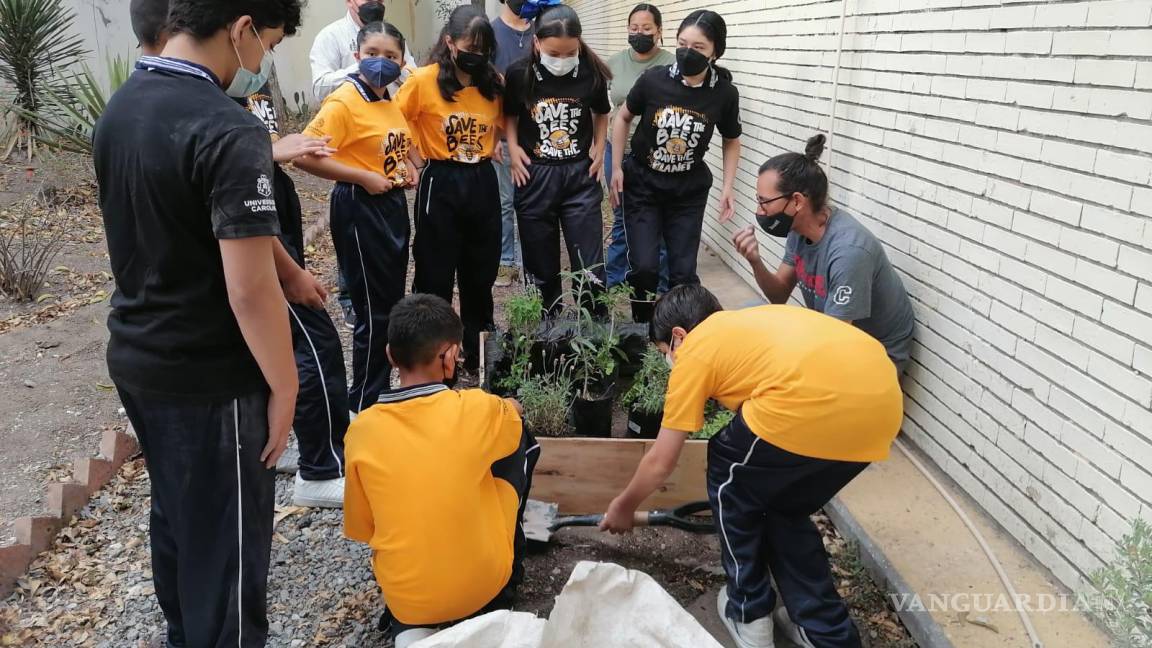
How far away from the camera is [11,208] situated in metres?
6.83

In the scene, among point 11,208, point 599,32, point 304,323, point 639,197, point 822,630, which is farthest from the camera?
point 599,32

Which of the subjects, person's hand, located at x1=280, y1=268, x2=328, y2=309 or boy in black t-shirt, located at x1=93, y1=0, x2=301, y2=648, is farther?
person's hand, located at x1=280, y1=268, x2=328, y2=309

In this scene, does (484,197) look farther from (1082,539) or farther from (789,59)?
(1082,539)

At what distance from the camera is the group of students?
1.71 metres

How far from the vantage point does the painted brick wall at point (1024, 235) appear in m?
2.29

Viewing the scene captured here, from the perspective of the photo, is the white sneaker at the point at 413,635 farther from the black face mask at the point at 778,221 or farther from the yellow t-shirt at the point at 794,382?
the black face mask at the point at 778,221

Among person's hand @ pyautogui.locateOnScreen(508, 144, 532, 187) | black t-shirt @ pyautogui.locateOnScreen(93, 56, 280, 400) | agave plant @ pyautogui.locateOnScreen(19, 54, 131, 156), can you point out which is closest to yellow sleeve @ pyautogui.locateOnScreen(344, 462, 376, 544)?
black t-shirt @ pyautogui.locateOnScreen(93, 56, 280, 400)

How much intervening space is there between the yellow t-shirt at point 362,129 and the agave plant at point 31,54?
6097 millimetres

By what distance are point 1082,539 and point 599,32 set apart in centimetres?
1091

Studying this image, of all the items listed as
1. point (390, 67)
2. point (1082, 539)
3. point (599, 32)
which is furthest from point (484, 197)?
point (599, 32)

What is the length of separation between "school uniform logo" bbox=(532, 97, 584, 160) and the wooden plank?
187cm

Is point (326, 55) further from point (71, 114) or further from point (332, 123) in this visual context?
point (71, 114)

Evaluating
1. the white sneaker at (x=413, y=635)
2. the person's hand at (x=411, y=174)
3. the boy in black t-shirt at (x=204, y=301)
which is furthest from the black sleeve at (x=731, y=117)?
the white sneaker at (x=413, y=635)

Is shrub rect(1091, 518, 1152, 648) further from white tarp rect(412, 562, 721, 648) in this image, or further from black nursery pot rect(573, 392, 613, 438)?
black nursery pot rect(573, 392, 613, 438)
